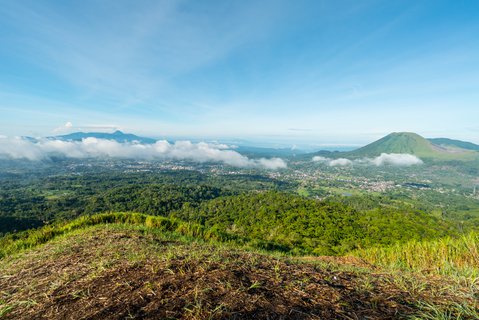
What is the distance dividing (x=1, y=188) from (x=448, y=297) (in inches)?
6690

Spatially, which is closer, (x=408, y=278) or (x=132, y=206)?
(x=408, y=278)

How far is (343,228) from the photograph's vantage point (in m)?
28.3

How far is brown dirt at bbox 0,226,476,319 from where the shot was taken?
201cm

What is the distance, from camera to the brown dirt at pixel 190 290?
2006mm

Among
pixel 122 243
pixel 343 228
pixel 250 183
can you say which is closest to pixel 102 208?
pixel 343 228

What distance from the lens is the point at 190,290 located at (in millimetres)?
2309

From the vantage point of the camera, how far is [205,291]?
2273 millimetres

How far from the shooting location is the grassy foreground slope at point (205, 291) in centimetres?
200

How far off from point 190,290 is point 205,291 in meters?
0.18

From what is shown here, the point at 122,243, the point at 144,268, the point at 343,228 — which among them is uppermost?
the point at 144,268

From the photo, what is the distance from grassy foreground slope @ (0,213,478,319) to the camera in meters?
2.00

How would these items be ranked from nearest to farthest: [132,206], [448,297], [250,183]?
[448,297], [132,206], [250,183]

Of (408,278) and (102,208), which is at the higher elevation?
(408,278)

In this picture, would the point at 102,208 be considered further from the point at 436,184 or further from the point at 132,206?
the point at 436,184
